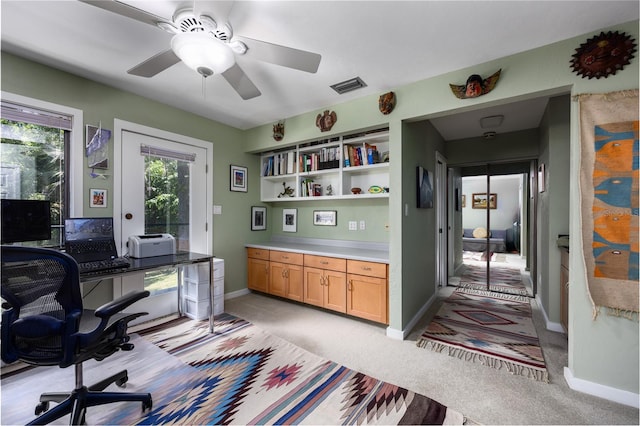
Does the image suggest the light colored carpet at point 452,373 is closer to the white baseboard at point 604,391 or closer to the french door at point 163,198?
the white baseboard at point 604,391

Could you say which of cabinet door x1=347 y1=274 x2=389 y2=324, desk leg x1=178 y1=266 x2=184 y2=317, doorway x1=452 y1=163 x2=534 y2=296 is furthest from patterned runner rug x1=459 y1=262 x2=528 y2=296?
desk leg x1=178 y1=266 x2=184 y2=317

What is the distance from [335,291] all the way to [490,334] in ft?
5.34

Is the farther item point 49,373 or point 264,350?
point 264,350

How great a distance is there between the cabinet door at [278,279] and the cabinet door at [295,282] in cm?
7

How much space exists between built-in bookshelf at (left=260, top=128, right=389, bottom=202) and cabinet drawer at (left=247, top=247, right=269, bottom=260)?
0.78 meters

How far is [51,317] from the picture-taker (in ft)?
4.63

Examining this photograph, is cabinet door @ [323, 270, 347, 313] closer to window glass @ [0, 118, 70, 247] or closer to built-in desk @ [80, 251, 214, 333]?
built-in desk @ [80, 251, 214, 333]

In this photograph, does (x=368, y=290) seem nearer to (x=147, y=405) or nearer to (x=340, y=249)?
(x=340, y=249)

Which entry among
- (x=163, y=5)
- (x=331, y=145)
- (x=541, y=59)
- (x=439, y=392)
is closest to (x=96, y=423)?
(x=439, y=392)

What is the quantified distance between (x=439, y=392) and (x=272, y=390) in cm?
114

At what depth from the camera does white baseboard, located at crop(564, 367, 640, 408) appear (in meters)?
1.75

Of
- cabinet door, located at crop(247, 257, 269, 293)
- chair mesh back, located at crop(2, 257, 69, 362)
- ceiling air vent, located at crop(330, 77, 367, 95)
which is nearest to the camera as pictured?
chair mesh back, located at crop(2, 257, 69, 362)

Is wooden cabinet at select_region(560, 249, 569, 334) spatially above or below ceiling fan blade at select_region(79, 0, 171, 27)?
below

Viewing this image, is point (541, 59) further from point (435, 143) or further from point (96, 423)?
point (96, 423)
